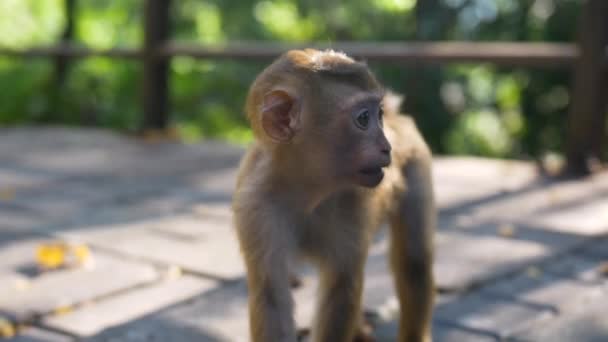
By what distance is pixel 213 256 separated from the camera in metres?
3.86

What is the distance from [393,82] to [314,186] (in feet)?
18.5

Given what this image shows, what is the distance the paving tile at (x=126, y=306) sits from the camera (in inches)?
120

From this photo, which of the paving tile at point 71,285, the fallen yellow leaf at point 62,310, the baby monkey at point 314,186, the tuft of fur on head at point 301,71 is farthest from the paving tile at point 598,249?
the fallen yellow leaf at point 62,310

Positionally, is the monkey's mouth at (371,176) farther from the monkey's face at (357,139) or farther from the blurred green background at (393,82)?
the blurred green background at (393,82)

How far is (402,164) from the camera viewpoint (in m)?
2.95

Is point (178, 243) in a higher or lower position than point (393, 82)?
lower

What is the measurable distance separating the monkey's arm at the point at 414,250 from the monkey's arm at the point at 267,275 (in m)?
0.54

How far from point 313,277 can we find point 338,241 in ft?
3.43

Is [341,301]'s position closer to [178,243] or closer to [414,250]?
[414,250]

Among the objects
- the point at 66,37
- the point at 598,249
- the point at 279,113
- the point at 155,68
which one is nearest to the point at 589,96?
the point at 598,249

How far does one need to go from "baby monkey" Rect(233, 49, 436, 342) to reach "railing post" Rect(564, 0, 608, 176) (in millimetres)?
3106

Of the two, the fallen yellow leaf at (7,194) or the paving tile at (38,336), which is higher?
the fallen yellow leaf at (7,194)

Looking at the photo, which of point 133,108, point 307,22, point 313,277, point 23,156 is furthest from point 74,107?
point 313,277

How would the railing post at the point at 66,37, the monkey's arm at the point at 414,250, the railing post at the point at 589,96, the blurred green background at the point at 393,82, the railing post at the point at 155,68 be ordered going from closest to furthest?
1. the monkey's arm at the point at 414,250
2. the railing post at the point at 589,96
3. the railing post at the point at 155,68
4. the blurred green background at the point at 393,82
5. the railing post at the point at 66,37
